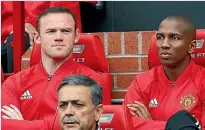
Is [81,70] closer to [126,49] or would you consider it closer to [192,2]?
[126,49]

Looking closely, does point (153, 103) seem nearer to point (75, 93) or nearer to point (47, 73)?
point (47, 73)

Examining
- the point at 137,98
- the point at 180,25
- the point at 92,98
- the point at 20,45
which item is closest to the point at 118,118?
the point at 92,98

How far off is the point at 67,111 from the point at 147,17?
7.86 ft

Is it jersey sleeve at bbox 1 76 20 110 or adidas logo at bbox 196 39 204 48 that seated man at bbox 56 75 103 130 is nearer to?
jersey sleeve at bbox 1 76 20 110

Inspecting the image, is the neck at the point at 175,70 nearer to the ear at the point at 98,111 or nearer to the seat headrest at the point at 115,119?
the seat headrest at the point at 115,119

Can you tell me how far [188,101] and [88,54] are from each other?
75 cm

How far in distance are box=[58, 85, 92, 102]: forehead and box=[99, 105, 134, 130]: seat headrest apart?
198mm

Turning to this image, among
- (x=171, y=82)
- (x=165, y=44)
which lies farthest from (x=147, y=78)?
(x=165, y=44)

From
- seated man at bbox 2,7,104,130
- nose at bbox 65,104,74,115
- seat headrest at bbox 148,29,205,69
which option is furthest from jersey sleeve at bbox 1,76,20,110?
nose at bbox 65,104,74,115

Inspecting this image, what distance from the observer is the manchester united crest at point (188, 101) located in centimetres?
346

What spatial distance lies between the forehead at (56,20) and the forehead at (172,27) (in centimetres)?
51

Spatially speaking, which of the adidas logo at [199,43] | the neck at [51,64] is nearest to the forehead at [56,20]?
the neck at [51,64]

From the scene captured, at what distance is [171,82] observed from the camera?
11.8 feet

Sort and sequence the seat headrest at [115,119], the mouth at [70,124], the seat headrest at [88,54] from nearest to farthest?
the mouth at [70,124] < the seat headrest at [115,119] < the seat headrest at [88,54]
